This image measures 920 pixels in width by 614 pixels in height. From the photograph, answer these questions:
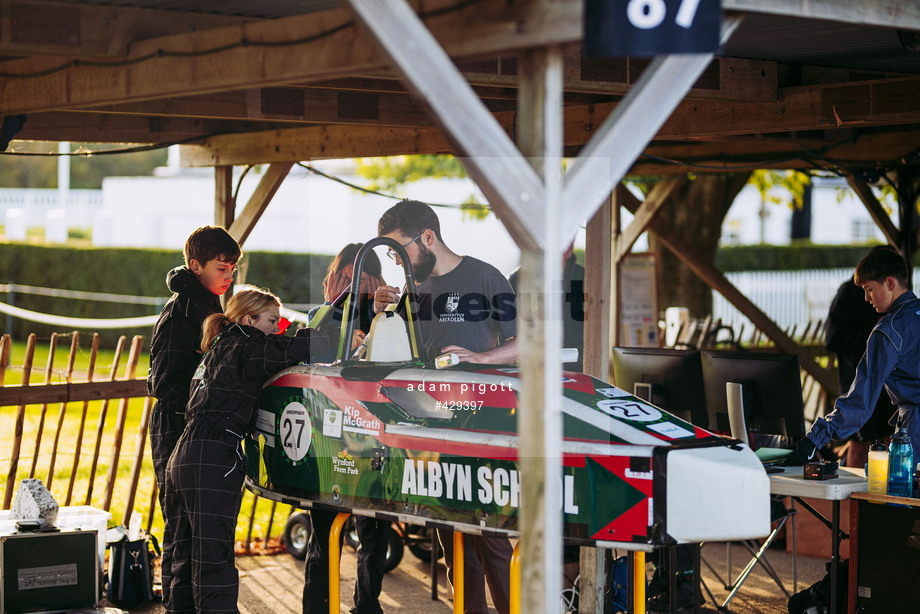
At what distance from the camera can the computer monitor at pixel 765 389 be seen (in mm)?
5375

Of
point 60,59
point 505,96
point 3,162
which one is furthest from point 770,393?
point 3,162

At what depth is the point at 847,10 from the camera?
12.1 feet

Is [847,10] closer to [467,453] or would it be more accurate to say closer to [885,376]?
[467,453]

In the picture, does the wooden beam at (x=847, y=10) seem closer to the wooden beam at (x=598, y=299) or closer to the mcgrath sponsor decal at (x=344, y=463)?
the wooden beam at (x=598, y=299)

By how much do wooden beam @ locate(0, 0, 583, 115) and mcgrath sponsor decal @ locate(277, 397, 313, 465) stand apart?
1470 mm

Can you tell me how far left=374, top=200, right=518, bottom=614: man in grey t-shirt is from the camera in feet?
17.2

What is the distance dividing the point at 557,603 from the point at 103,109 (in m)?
4.28

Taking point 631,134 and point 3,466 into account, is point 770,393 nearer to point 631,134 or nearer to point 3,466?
point 631,134

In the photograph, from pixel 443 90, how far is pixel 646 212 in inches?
265

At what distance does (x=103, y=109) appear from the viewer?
6363mm

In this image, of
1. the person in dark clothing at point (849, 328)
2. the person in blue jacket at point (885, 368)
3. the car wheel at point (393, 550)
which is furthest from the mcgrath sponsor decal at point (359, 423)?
the person in dark clothing at point (849, 328)

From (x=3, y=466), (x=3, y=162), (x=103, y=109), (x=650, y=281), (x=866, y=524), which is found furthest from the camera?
(x=3, y=162)

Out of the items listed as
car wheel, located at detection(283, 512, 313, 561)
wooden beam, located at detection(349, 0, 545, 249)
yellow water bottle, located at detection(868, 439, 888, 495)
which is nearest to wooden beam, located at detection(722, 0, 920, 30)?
wooden beam, located at detection(349, 0, 545, 249)

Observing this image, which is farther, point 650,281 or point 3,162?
point 3,162
